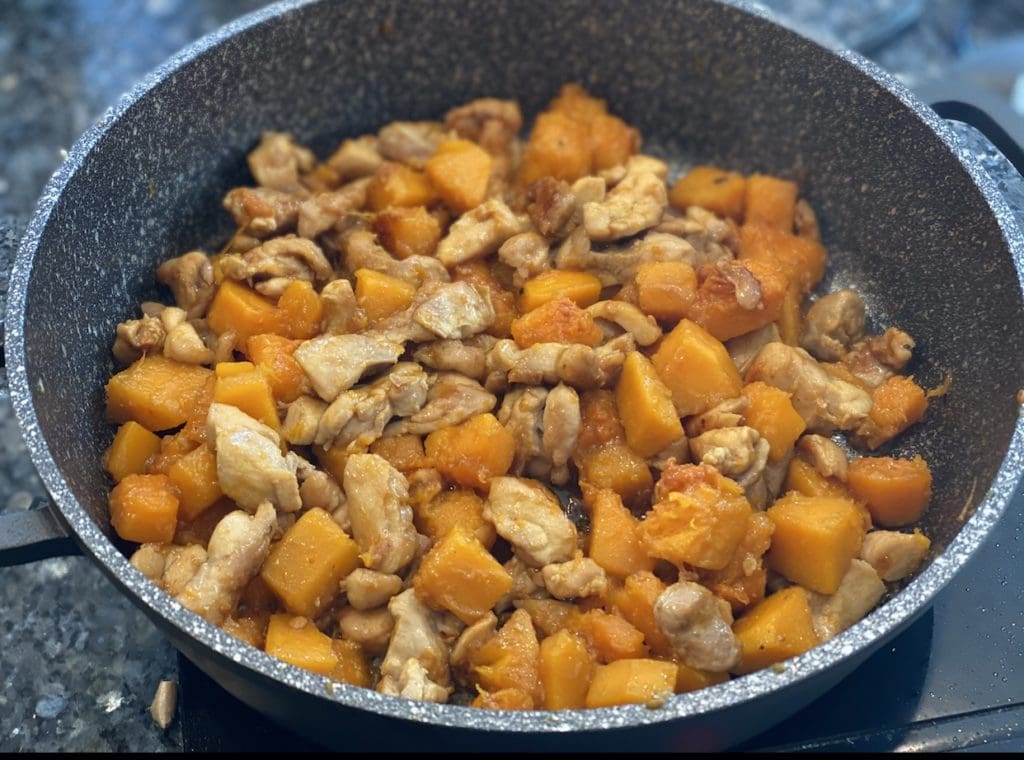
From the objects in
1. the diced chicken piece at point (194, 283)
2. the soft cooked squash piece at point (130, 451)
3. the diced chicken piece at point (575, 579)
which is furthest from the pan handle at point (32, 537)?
the diced chicken piece at point (575, 579)

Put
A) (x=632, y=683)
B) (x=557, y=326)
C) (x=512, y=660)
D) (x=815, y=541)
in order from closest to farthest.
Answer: (x=632, y=683), (x=512, y=660), (x=815, y=541), (x=557, y=326)

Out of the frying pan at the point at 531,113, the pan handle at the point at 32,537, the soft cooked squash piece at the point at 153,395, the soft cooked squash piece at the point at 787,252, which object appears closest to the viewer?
the frying pan at the point at 531,113

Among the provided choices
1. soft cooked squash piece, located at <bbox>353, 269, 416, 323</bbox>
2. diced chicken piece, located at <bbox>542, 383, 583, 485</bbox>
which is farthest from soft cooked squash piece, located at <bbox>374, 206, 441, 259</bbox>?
diced chicken piece, located at <bbox>542, 383, 583, 485</bbox>

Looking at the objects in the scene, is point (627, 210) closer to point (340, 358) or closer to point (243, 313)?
point (340, 358)

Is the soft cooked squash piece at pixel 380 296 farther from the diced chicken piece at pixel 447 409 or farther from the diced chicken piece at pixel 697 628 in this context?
the diced chicken piece at pixel 697 628

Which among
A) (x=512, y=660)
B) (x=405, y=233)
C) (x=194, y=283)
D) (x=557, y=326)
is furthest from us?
(x=405, y=233)

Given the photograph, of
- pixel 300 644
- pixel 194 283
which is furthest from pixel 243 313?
pixel 300 644
